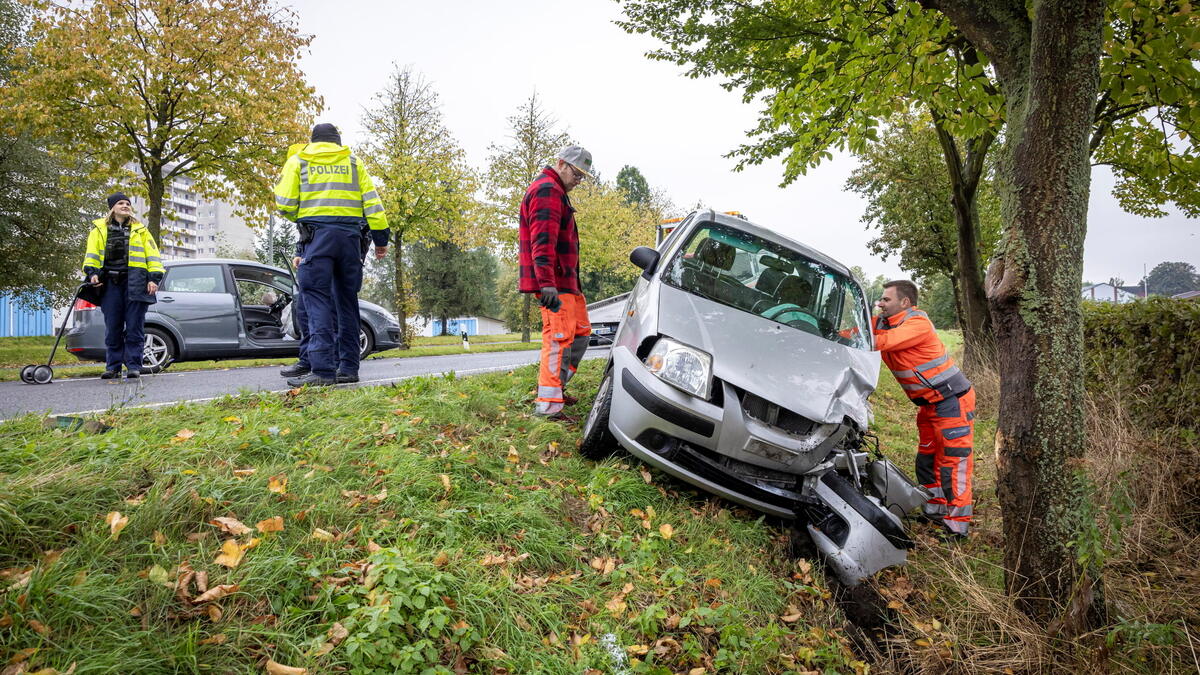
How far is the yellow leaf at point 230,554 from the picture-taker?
2160 millimetres

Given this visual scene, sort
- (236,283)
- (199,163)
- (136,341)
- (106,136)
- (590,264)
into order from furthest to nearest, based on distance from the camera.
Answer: (590,264)
(199,163)
(106,136)
(236,283)
(136,341)

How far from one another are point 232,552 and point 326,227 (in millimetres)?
3273

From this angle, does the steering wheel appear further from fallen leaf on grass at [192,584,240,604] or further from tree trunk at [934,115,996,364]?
tree trunk at [934,115,996,364]

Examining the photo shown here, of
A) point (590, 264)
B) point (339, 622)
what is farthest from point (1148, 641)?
point (590, 264)

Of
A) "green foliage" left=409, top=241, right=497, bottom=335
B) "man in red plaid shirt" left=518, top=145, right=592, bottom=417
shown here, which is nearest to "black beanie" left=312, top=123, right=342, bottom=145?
"man in red plaid shirt" left=518, top=145, right=592, bottom=417

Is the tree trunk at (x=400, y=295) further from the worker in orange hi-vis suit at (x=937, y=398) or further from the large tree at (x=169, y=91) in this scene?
the worker in orange hi-vis suit at (x=937, y=398)

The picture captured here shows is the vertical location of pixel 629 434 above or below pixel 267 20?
below

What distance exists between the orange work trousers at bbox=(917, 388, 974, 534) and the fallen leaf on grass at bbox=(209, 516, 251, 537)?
4.71 metres

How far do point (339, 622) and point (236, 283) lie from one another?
24.7 feet

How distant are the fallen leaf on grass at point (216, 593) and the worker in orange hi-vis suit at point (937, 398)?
4591 millimetres

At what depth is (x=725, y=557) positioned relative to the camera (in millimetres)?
3350

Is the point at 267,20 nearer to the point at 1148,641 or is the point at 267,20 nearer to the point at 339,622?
the point at 339,622

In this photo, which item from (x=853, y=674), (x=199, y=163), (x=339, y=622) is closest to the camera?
(x=339, y=622)

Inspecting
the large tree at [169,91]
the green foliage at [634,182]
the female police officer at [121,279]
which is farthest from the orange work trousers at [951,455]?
the green foliage at [634,182]
